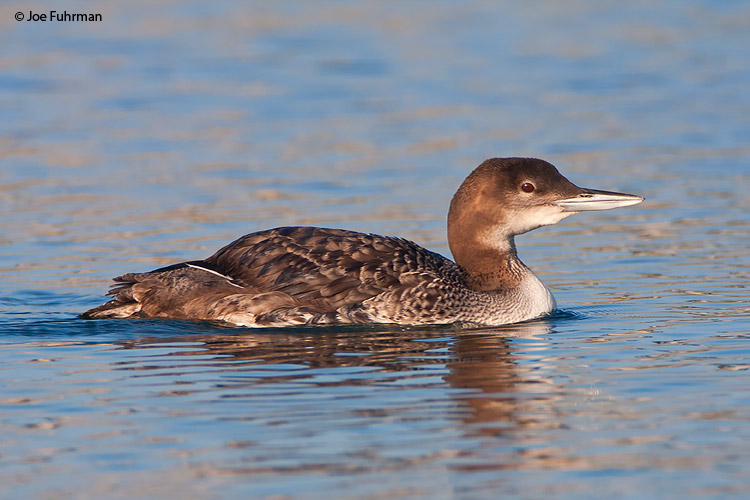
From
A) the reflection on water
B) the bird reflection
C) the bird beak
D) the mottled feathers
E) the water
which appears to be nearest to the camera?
the reflection on water

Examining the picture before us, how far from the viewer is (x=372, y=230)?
41.0 feet

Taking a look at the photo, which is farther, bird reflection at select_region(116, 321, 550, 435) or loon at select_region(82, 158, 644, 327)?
A: loon at select_region(82, 158, 644, 327)

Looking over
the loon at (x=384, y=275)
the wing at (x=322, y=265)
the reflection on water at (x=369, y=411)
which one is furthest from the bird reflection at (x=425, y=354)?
the wing at (x=322, y=265)

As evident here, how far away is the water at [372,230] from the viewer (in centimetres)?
636

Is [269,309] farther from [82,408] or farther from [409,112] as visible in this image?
[409,112]

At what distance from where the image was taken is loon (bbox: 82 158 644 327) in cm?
949

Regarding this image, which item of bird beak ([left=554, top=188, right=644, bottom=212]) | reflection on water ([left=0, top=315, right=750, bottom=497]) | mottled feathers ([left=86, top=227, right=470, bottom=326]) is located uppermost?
bird beak ([left=554, top=188, right=644, bottom=212])

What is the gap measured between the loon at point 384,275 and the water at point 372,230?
20 centimetres

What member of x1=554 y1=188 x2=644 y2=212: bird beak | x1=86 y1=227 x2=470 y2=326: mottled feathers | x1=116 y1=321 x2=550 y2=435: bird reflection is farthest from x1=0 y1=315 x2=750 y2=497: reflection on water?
x1=554 y1=188 x2=644 y2=212: bird beak

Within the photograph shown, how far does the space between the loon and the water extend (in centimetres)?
20

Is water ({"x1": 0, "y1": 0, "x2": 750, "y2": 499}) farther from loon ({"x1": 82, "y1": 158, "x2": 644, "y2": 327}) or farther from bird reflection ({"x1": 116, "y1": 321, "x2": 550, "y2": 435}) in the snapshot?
loon ({"x1": 82, "y1": 158, "x2": 644, "y2": 327})

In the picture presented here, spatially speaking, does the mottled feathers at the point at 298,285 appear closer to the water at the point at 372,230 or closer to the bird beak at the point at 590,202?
the water at the point at 372,230

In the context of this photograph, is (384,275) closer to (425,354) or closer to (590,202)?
(425,354)

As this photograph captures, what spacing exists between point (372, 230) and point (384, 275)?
296cm
